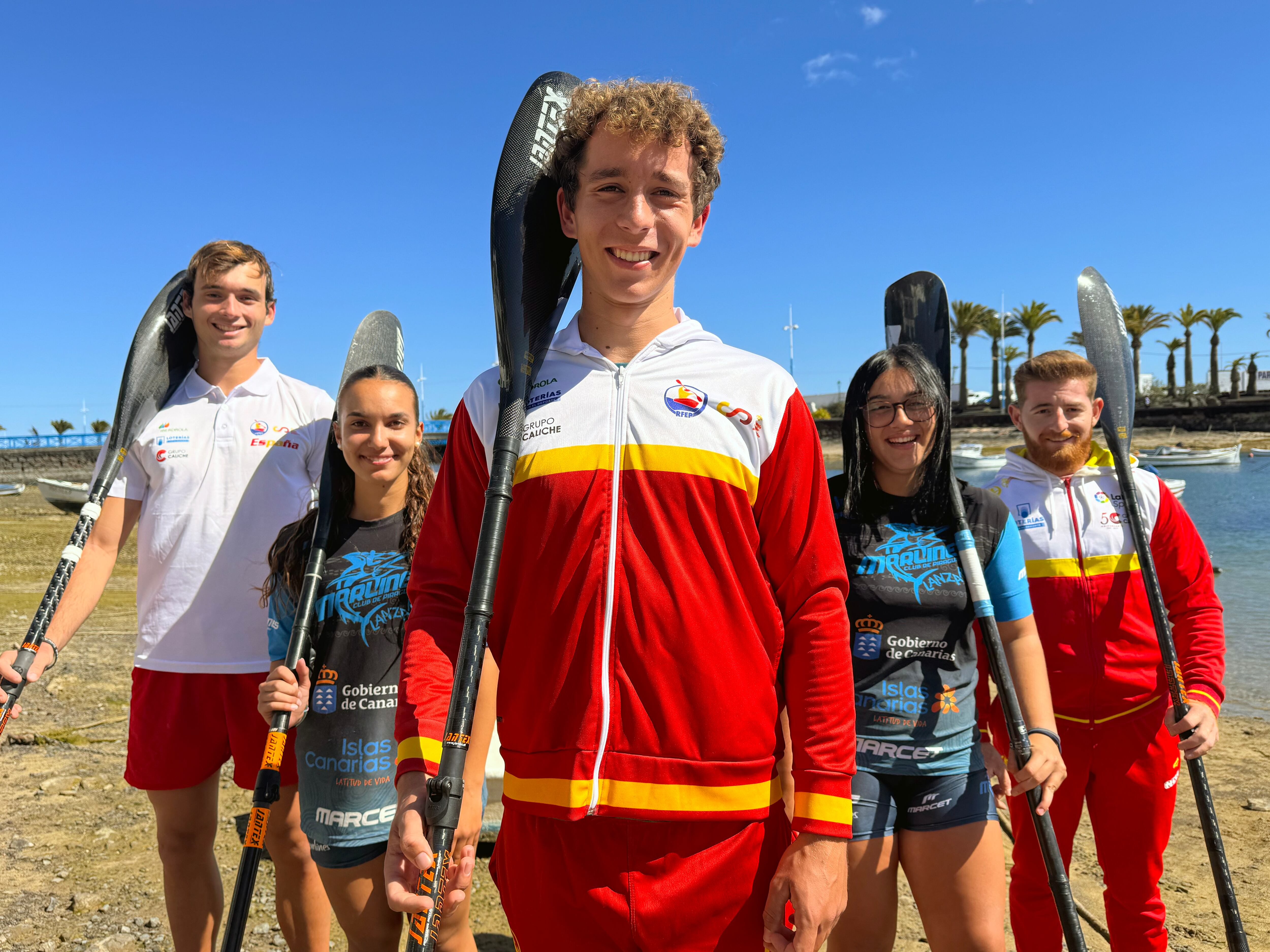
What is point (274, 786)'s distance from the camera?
2582 millimetres

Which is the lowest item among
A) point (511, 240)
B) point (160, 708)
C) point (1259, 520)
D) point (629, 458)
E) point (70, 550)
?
point (1259, 520)

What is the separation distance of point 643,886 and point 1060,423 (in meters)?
2.69

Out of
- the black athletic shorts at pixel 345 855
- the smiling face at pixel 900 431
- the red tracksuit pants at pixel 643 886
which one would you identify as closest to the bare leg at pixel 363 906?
the black athletic shorts at pixel 345 855

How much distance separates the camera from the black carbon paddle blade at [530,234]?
1.92m

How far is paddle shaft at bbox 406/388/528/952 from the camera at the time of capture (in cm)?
151

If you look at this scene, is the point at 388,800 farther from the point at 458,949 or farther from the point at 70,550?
the point at 70,550

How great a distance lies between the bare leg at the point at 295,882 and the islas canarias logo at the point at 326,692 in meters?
0.43

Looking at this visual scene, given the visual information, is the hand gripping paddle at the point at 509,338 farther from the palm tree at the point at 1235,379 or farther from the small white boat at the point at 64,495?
the palm tree at the point at 1235,379

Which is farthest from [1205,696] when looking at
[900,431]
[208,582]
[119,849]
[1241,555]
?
[1241,555]

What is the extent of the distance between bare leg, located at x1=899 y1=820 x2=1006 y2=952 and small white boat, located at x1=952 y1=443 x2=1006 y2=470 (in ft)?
163

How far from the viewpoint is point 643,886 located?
1.61 m

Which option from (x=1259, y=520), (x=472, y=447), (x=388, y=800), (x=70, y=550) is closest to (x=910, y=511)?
(x=472, y=447)

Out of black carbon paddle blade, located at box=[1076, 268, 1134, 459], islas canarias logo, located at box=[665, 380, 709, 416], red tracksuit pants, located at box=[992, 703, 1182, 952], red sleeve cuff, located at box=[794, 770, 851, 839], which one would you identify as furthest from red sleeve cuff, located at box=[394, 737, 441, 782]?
black carbon paddle blade, located at box=[1076, 268, 1134, 459]

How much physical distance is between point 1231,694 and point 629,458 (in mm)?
10685
